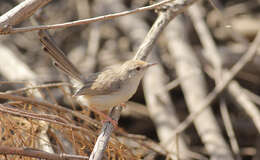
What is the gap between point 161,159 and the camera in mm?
5555

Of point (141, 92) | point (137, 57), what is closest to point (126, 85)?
point (137, 57)

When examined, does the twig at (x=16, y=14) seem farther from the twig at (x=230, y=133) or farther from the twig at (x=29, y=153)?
the twig at (x=230, y=133)

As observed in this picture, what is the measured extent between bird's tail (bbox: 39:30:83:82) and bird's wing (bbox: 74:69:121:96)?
177mm

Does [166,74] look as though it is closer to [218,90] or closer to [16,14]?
[218,90]

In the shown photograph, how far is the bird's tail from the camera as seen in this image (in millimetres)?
3031

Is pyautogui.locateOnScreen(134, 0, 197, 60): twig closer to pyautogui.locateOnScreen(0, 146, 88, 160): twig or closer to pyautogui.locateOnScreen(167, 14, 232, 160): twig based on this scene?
pyautogui.locateOnScreen(0, 146, 88, 160): twig

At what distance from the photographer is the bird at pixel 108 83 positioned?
3510 millimetres

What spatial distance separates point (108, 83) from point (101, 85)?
Result: 83 millimetres

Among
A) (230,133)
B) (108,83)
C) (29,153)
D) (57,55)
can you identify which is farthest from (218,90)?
(29,153)

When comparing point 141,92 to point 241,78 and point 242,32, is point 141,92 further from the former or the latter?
point 242,32

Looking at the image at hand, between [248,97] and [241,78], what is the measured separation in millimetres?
1160

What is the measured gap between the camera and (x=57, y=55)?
3.36 meters

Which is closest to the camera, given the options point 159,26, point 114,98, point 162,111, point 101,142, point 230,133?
point 101,142

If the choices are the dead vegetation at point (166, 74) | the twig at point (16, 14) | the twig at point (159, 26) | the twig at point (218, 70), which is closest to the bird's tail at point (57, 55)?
the dead vegetation at point (166, 74)
